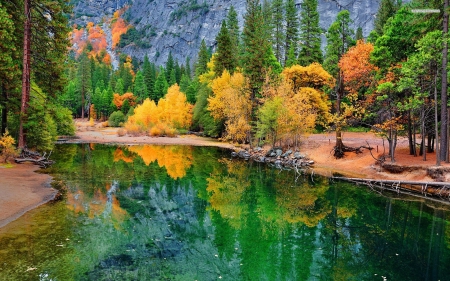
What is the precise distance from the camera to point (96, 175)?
22984 mm

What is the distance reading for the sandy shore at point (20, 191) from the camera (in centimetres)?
1288

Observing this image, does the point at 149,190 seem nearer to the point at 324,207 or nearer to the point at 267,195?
the point at 267,195

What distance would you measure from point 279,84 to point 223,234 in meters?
26.7

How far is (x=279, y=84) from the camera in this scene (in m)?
36.5

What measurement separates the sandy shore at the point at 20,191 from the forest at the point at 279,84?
310 centimetres

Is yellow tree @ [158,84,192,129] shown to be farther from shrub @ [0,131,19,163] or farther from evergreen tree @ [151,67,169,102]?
shrub @ [0,131,19,163]

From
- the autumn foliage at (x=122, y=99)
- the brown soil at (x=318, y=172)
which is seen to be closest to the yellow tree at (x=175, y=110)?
the autumn foliage at (x=122, y=99)

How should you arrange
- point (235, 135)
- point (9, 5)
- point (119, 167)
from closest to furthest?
point (9, 5) → point (119, 167) → point (235, 135)

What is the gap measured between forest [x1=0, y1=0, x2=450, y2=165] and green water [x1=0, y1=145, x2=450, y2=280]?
6397 millimetres

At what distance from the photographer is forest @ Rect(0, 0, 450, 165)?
2038 centimetres

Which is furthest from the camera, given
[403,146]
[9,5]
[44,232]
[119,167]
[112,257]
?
[403,146]

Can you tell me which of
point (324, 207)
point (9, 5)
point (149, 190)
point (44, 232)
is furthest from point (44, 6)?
point (324, 207)

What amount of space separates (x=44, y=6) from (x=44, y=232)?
17369mm

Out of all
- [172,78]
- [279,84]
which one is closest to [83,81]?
[172,78]
